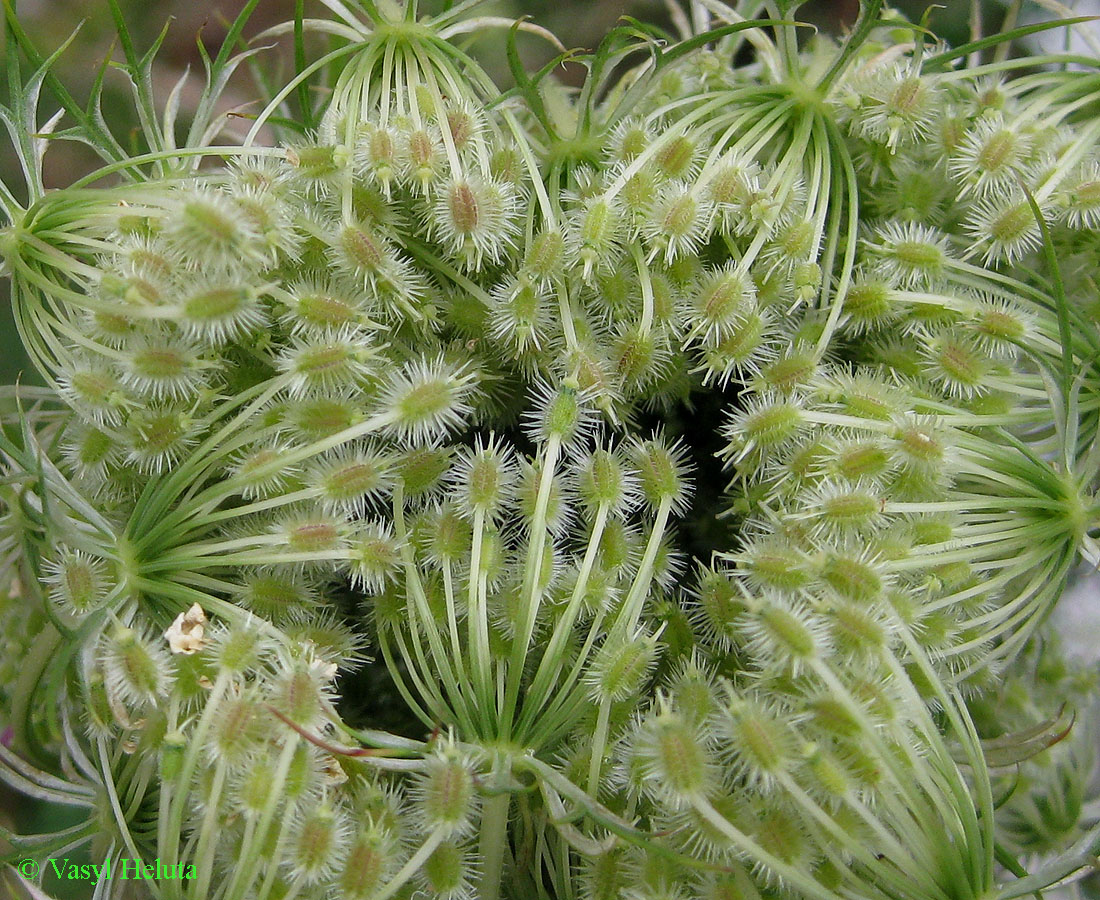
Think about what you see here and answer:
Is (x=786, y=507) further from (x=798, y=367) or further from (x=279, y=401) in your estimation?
(x=279, y=401)

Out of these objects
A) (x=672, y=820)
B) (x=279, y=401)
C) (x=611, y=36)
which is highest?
(x=611, y=36)

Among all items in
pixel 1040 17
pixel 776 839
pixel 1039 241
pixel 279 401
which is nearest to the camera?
pixel 776 839

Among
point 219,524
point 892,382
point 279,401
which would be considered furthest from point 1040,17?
point 219,524

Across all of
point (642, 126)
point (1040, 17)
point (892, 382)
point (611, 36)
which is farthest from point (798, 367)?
point (1040, 17)

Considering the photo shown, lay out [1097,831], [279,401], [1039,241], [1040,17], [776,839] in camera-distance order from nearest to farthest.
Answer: [776,839] < [1097,831] < [279,401] < [1039,241] < [1040,17]

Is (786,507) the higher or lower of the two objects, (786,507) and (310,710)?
the higher

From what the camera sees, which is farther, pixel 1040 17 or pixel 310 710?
pixel 1040 17
